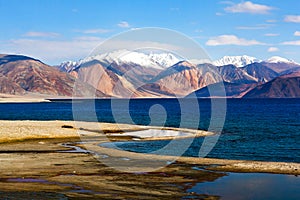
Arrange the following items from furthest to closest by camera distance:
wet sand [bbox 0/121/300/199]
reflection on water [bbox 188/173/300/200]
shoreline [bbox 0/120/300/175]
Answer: shoreline [bbox 0/120/300/175]
reflection on water [bbox 188/173/300/200]
wet sand [bbox 0/121/300/199]

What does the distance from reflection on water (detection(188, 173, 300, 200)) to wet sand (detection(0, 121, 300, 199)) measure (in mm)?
1152

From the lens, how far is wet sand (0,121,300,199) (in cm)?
3156

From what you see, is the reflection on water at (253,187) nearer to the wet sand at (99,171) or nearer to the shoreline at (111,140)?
the wet sand at (99,171)

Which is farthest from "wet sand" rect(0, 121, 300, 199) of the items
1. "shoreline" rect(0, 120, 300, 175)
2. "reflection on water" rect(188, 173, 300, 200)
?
"reflection on water" rect(188, 173, 300, 200)

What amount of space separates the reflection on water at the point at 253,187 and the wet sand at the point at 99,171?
115 centimetres

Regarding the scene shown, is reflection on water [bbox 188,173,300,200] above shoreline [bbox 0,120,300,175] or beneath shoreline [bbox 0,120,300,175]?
above

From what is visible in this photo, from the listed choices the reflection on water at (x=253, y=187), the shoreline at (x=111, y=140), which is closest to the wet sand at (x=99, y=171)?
the shoreline at (x=111, y=140)

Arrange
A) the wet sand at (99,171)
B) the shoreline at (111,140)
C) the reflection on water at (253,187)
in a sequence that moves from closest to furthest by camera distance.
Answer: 1. the wet sand at (99,171)
2. the reflection on water at (253,187)
3. the shoreline at (111,140)

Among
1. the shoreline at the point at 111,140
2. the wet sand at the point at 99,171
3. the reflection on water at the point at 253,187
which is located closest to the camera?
the wet sand at the point at 99,171

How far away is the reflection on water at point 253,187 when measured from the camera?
32.4 meters

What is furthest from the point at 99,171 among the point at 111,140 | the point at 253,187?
the point at 111,140

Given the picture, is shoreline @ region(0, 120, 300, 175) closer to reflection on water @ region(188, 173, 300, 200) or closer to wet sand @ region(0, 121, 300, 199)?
wet sand @ region(0, 121, 300, 199)

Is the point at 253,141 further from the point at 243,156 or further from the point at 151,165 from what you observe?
the point at 151,165

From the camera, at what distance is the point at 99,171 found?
41.1m
